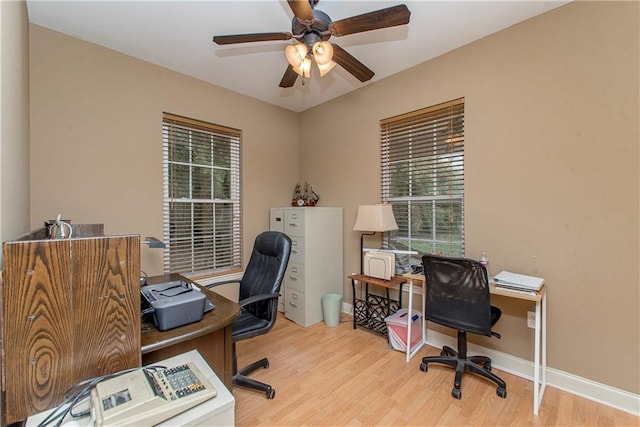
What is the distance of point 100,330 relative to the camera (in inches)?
37.2

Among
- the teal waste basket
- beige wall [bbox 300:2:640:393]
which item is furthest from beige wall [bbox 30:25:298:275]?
beige wall [bbox 300:2:640:393]

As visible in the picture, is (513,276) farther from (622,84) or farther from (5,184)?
(5,184)

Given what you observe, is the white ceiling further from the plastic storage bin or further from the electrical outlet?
the plastic storage bin

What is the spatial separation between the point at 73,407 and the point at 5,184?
81 centimetres

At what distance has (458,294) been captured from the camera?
202 centimetres

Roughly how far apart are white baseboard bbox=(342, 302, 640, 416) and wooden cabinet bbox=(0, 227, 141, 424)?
8.25 feet

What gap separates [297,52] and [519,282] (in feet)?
7.06

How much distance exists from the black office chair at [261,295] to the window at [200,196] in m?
1.04

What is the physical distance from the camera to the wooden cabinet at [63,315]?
0.81 meters

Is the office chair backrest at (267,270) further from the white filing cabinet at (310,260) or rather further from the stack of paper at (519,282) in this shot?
the stack of paper at (519,282)

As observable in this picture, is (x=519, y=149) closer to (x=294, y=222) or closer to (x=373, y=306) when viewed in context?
(x=373, y=306)

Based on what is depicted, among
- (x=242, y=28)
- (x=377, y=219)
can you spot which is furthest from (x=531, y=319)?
(x=242, y=28)

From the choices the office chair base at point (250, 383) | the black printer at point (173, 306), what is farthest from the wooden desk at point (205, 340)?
the office chair base at point (250, 383)

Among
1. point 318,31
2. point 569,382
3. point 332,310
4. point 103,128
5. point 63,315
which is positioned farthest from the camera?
point 332,310
